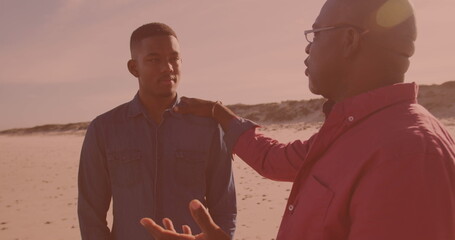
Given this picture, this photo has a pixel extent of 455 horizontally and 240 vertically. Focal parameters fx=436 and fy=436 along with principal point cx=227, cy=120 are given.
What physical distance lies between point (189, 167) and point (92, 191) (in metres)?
0.72

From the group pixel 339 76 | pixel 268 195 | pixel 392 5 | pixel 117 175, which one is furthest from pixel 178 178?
pixel 268 195

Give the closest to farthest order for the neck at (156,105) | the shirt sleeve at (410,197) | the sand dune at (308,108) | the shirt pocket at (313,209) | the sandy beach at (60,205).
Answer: the shirt sleeve at (410,197) < the shirt pocket at (313,209) < the neck at (156,105) < the sandy beach at (60,205) < the sand dune at (308,108)

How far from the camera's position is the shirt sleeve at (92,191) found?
3117 mm

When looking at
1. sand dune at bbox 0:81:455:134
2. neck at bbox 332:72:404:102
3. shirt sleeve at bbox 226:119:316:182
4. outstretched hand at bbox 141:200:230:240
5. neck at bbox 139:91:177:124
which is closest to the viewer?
neck at bbox 332:72:404:102

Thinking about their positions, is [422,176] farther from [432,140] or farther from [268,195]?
[268,195]

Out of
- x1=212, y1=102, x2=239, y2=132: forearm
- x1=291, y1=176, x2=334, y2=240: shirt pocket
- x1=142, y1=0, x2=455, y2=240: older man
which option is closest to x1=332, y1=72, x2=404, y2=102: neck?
x1=142, y1=0, x2=455, y2=240: older man

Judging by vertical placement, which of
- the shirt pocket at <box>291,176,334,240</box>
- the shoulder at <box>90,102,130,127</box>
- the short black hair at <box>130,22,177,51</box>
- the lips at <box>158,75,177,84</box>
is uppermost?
the short black hair at <box>130,22,177,51</box>

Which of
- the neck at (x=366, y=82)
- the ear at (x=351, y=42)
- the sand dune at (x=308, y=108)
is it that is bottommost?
the sand dune at (x=308, y=108)

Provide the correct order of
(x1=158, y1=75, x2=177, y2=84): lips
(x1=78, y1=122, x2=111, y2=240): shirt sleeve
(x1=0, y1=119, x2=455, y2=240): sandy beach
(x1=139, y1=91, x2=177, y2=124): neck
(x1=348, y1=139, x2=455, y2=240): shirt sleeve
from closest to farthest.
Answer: (x1=348, y1=139, x2=455, y2=240): shirt sleeve → (x1=78, y1=122, x2=111, y2=240): shirt sleeve → (x1=158, y1=75, x2=177, y2=84): lips → (x1=139, y1=91, x2=177, y2=124): neck → (x1=0, y1=119, x2=455, y2=240): sandy beach

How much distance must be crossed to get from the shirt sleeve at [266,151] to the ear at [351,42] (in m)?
1.07

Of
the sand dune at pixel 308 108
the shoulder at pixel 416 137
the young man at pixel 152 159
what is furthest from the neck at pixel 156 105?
the sand dune at pixel 308 108

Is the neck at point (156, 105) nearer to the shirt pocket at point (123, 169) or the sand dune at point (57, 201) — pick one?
the shirt pocket at point (123, 169)

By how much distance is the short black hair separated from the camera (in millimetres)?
3217

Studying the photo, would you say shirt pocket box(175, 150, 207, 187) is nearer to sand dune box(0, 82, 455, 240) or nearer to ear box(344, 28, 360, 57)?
ear box(344, 28, 360, 57)
